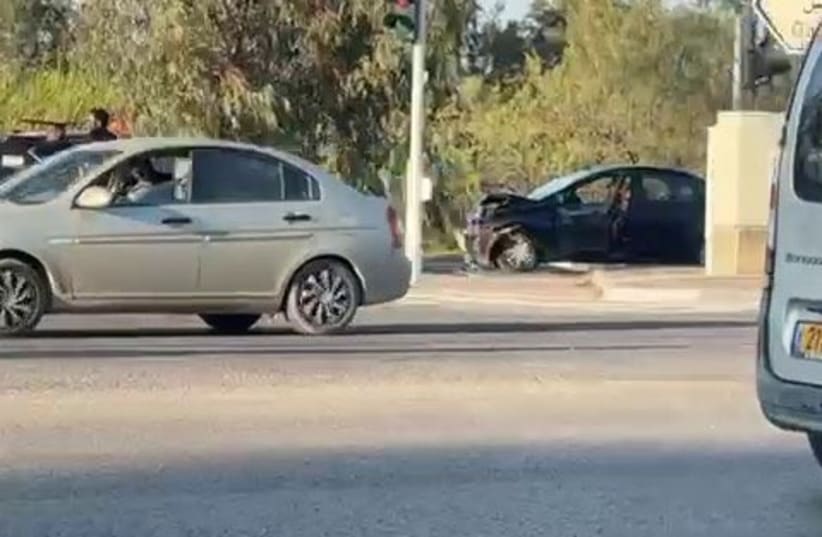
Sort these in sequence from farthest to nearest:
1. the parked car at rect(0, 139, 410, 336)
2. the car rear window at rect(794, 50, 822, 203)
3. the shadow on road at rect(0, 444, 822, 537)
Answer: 1. the parked car at rect(0, 139, 410, 336)
2. the car rear window at rect(794, 50, 822, 203)
3. the shadow on road at rect(0, 444, 822, 537)

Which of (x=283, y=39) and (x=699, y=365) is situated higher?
(x=283, y=39)

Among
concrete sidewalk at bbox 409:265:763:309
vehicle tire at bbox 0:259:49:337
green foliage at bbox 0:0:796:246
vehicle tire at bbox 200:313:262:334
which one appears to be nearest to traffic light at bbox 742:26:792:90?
concrete sidewalk at bbox 409:265:763:309

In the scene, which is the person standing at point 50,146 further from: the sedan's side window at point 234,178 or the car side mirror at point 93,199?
the car side mirror at point 93,199

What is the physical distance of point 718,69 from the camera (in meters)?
46.0

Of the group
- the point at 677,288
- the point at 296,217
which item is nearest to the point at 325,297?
the point at 296,217

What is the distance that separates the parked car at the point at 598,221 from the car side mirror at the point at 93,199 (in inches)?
447

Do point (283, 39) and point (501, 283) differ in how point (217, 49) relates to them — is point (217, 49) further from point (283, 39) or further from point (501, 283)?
point (501, 283)

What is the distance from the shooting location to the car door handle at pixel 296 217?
664 inches

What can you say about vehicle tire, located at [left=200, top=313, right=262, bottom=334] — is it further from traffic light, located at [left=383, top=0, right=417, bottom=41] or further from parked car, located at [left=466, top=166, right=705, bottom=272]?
parked car, located at [left=466, top=166, right=705, bottom=272]

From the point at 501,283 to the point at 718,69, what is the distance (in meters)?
23.2

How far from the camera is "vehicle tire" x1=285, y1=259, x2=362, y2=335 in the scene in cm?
1697

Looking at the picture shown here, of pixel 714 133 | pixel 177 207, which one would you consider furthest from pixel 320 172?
pixel 714 133

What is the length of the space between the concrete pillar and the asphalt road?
792cm

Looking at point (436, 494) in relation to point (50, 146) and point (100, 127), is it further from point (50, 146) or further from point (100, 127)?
point (50, 146)
